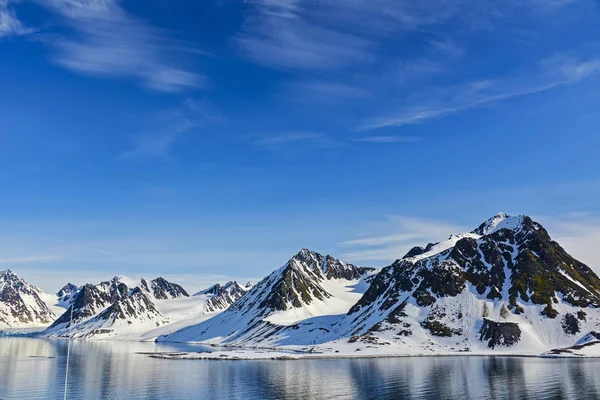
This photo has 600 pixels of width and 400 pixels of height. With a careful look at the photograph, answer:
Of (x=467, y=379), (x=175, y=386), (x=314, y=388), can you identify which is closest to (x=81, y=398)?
(x=175, y=386)

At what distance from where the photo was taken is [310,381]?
13838 cm

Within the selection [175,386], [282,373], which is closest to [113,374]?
[175,386]

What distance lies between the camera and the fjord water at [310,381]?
114 m

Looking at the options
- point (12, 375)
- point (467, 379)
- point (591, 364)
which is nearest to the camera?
point (467, 379)

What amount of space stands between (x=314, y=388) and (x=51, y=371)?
311ft

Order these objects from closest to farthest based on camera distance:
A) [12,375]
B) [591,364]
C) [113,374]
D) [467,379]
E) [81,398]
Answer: [81,398] → [467,379] → [12,375] → [113,374] → [591,364]

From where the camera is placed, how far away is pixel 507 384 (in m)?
126

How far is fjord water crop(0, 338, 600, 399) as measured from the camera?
11381 centimetres

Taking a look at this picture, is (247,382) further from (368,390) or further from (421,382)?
(421,382)

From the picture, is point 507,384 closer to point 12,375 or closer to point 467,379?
point 467,379

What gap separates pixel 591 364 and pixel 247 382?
120164 mm

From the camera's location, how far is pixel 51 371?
547 feet

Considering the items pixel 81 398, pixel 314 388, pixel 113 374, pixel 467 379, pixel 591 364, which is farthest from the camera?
pixel 591 364

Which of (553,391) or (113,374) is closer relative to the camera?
(553,391)
